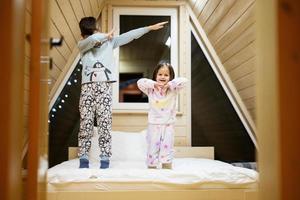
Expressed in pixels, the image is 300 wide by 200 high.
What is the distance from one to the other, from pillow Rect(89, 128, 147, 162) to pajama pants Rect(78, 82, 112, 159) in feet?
1.70

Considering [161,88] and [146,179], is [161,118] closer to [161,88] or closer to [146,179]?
[161,88]

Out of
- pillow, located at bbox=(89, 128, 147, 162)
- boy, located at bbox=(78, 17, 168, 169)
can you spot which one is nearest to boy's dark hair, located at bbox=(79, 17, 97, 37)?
boy, located at bbox=(78, 17, 168, 169)

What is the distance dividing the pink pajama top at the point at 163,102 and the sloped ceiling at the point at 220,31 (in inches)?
24.1

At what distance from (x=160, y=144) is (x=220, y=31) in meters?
1.20

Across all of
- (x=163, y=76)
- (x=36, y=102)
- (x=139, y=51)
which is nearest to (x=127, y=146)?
(x=163, y=76)

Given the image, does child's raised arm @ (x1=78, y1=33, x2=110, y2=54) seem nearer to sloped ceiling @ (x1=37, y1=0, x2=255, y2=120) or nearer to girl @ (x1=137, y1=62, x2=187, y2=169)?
sloped ceiling @ (x1=37, y1=0, x2=255, y2=120)

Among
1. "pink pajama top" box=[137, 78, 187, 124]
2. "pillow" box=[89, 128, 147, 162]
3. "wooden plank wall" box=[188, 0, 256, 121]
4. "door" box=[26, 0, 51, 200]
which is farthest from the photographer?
"pillow" box=[89, 128, 147, 162]

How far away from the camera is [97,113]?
254 centimetres

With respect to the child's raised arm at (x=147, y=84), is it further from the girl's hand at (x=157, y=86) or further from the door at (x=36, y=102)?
the door at (x=36, y=102)

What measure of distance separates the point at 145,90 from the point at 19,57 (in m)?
1.62

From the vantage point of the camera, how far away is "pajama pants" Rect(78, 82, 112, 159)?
99.2 inches

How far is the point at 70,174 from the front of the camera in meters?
2.13

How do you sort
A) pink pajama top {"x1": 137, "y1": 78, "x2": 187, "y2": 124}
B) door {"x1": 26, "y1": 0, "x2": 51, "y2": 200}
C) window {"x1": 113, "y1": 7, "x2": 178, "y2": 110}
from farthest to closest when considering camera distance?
window {"x1": 113, "y1": 7, "x2": 178, "y2": 110} → pink pajama top {"x1": 137, "y1": 78, "x2": 187, "y2": 124} → door {"x1": 26, "y1": 0, "x2": 51, "y2": 200}

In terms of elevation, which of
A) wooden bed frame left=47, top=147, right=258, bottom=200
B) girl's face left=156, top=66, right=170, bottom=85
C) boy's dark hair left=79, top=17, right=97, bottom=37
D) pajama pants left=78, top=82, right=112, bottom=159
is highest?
boy's dark hair left=79, top=17, right=97, bottom=37
